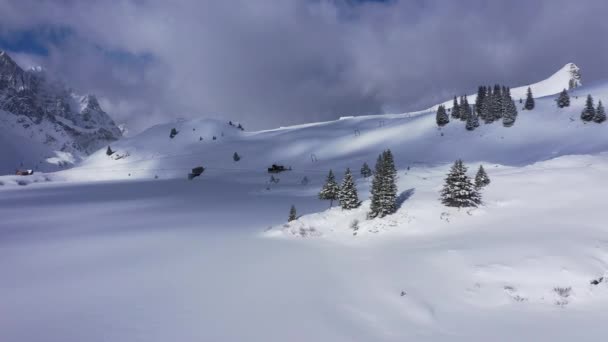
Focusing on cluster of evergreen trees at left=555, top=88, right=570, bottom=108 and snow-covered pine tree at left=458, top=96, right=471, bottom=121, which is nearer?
cluster of evergreen trees at left=555, top=88, right=570, bottom=108

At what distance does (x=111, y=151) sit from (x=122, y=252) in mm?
132581

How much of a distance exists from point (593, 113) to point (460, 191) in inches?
2375

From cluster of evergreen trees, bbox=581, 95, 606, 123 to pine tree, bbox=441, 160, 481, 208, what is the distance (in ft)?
186

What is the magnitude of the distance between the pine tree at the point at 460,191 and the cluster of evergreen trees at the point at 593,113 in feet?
186

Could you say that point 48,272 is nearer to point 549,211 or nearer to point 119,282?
point 119,282

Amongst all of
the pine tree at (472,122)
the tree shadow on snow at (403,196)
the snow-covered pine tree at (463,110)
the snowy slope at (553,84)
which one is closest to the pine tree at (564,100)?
the pine tree at (472,122)

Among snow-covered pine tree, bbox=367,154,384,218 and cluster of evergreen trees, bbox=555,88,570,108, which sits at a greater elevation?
cluster of evergreen trees, bbox=555,88,570,108

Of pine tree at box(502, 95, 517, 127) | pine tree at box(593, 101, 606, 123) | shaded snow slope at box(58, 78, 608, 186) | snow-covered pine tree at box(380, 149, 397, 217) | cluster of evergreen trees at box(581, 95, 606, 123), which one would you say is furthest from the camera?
pine tree at box(502, 95, 517, 127)

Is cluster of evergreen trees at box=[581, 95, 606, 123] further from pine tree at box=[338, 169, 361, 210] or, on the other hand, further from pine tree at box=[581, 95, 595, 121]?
pine tree at box=[338, 169, 361, 210]

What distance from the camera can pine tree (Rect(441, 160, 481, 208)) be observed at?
24047 mm

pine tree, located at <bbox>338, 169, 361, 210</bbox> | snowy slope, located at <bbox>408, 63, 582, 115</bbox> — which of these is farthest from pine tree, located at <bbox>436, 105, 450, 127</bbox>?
snowy slope, located at <bbox>408, 63, 582, 115</bbox>

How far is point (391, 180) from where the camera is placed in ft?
85.4

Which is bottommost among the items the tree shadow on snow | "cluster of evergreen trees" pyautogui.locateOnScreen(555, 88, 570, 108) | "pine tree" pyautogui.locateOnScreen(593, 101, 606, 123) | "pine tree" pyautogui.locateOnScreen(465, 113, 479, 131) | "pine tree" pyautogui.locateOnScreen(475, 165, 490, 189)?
the tree shadow on snow

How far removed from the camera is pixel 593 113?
61750mm
